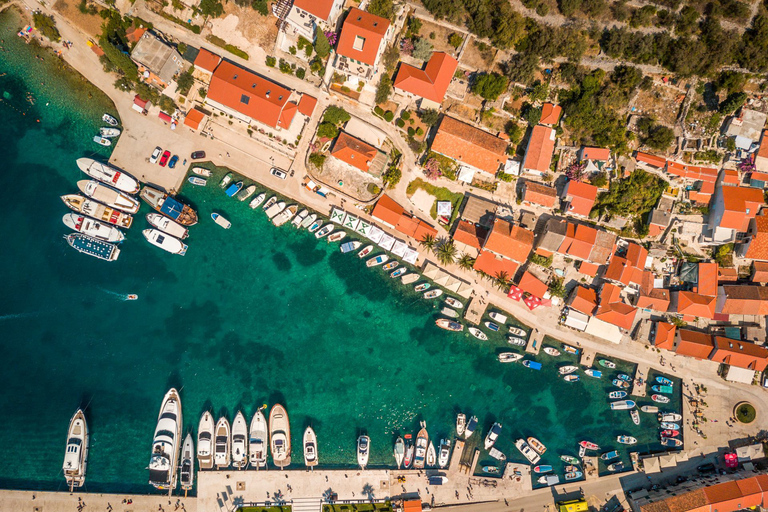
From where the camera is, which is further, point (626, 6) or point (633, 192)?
point (633, 192)

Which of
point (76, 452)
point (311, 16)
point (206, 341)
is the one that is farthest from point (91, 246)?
point (311, 16)

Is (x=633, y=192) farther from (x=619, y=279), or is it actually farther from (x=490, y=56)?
(x=490, y=56)

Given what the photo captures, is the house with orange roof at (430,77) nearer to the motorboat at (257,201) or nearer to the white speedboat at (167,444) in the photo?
the motorboat at (257,201)

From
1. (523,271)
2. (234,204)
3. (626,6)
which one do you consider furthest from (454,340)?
(626,6)

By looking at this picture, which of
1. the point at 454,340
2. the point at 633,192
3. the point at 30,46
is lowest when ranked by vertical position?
the point at 454,340

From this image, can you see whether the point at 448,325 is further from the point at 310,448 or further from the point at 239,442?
the point at 239,442

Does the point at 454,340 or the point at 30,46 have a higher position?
the point at 30,46
